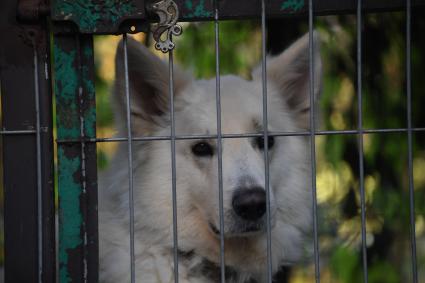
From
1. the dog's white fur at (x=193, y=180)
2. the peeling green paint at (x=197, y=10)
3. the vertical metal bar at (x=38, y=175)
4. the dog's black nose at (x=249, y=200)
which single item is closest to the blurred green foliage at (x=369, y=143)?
the dog's white fur at (x=193, y=180)

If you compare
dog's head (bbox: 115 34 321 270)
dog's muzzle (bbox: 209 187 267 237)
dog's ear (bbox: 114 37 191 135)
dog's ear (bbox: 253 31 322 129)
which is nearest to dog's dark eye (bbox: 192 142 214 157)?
dog's head (bbox: 115 34 321 270)

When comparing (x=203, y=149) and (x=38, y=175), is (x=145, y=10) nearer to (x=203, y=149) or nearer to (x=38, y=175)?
(x=38, y=175)

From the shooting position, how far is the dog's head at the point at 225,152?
94.7 inches

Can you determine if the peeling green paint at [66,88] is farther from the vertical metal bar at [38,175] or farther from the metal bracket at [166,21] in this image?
the metal bracket at [166,21]

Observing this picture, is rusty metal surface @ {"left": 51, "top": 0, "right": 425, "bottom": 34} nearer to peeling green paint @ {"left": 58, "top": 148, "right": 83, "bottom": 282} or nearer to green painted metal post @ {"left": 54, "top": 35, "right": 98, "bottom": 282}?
green painted metal post @ {"left": 54, "top": 35, "right": 98, "bottom": 282}

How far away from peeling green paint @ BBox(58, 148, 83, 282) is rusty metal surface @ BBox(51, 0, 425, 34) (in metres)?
0.42

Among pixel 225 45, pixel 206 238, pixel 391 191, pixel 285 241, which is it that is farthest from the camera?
pixel 225 45

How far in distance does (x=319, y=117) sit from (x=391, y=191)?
913 mm

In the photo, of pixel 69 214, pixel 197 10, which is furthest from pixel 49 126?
pixel 197 10

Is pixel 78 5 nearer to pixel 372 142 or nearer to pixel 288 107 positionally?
pixel 288 107

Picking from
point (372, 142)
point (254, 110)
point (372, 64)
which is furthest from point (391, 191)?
point (254, 110)

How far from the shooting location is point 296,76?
2861 millimetres

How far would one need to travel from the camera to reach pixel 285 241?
2809mm

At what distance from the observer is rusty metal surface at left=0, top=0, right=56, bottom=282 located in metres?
1.95
